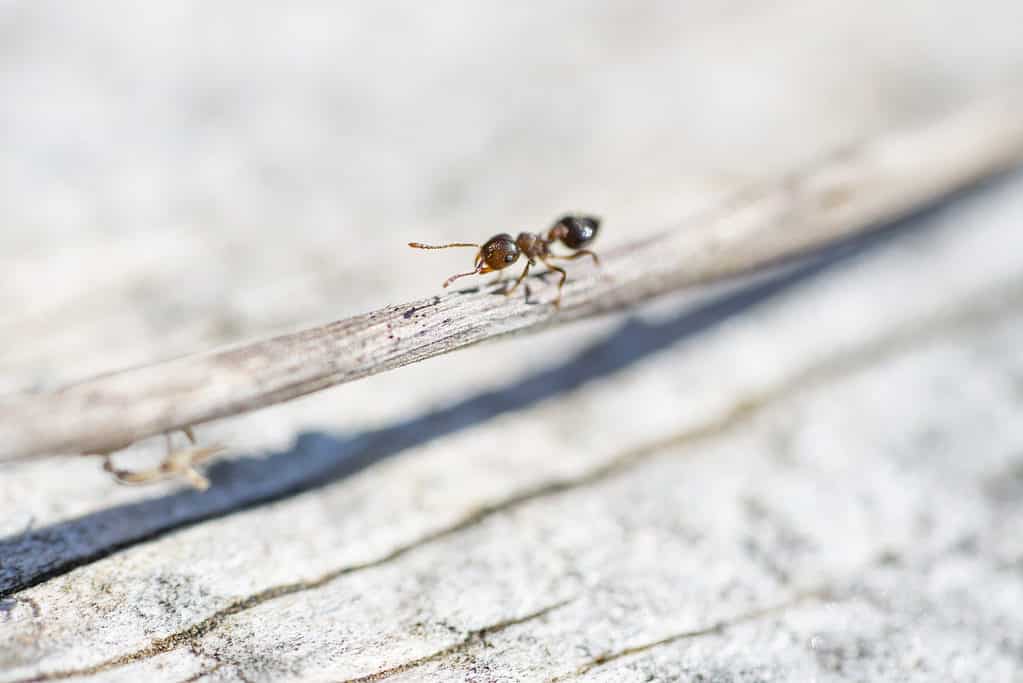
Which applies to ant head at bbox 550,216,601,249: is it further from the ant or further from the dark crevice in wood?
the dark crevice in wood

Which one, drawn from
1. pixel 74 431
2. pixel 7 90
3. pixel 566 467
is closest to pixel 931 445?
pixel 566 467

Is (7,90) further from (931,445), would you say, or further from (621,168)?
(931,445)

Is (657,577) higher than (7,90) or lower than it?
lower

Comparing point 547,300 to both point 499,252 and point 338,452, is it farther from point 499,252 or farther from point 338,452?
point 338,452

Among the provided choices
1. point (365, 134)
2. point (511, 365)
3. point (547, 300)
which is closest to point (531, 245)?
point (511, 365)

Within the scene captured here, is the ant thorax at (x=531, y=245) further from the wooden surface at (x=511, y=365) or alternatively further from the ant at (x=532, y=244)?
the wooden surface at (x=511, y=365)
